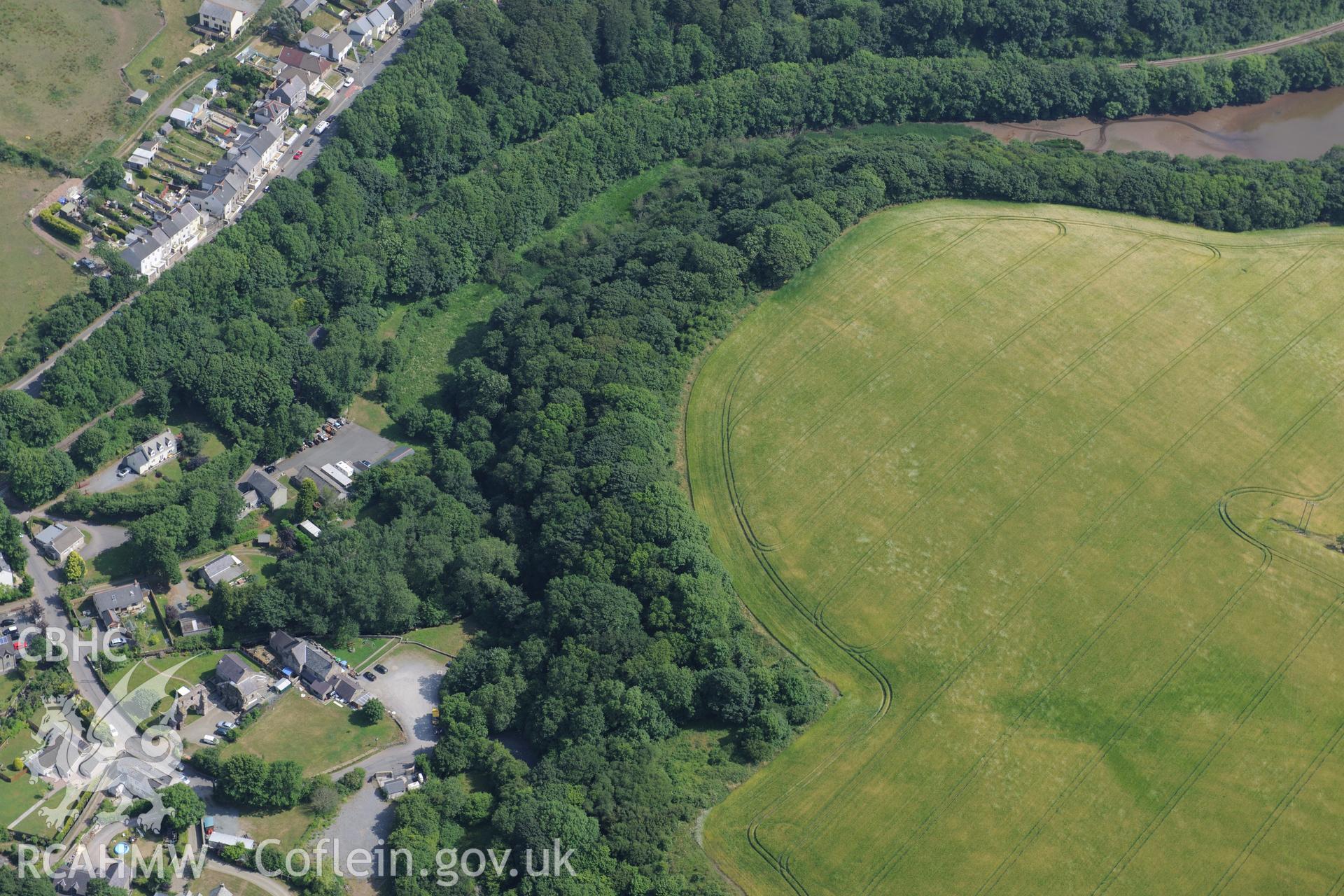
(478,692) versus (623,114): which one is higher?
(623,114)

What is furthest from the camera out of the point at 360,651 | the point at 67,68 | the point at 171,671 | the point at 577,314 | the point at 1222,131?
the point at 1222,131

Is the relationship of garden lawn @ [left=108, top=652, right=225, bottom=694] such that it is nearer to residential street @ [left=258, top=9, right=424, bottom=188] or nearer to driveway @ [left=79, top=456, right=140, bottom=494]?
driveway @ [left=79, top=456, right=140, bottom=494]

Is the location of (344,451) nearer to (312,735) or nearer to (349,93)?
(312,735)

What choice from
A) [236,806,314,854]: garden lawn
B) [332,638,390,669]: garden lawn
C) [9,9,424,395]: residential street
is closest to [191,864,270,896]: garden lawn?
[236,806,314,854]: garden lawn

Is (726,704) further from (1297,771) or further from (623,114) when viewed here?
(623,114)

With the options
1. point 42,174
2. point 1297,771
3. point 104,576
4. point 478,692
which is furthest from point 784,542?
point 42,174

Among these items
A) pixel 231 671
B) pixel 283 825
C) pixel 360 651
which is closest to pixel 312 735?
pixel 283 825

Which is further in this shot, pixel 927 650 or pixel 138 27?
pixel 138 27

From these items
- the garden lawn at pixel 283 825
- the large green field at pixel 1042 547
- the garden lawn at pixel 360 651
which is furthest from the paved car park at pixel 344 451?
the garden lawn at pixel 283 825
